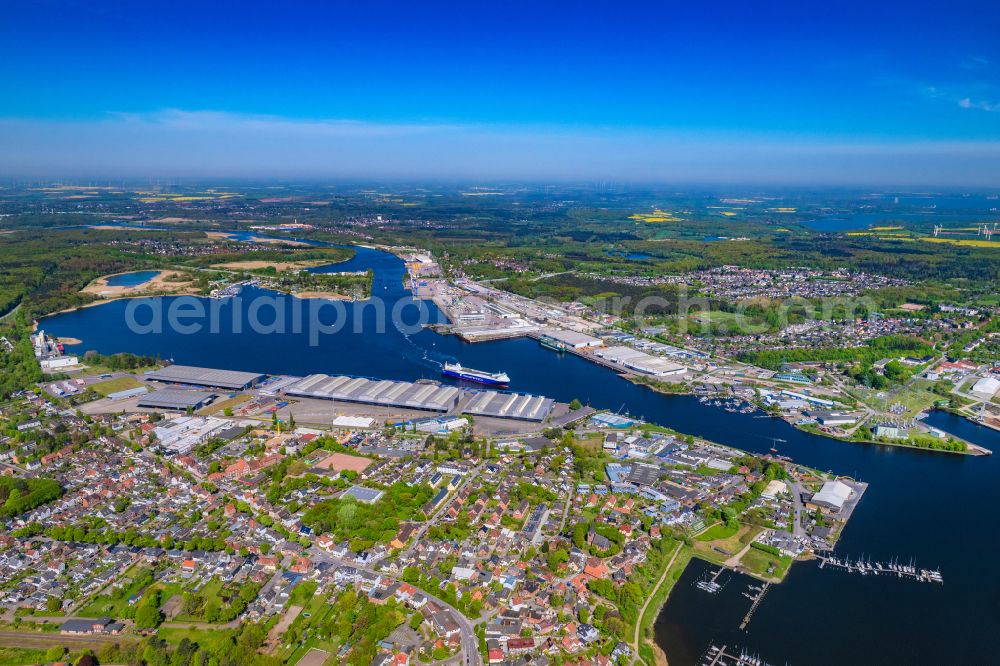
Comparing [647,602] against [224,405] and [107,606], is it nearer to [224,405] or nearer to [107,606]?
[107,606]

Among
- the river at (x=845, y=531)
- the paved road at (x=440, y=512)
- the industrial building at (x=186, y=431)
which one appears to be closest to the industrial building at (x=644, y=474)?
the river at (x=845, y=531)

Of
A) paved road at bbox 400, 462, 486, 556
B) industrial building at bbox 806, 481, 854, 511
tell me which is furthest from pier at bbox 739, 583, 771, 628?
paved road at bbox 400, 462, 486, 556

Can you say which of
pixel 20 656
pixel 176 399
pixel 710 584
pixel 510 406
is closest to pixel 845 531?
pixel 710 584

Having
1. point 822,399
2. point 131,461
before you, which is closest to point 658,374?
point 822,399

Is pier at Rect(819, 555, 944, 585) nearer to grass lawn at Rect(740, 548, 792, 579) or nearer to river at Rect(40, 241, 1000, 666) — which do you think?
river at Rect(40, 241, 1000, 666)

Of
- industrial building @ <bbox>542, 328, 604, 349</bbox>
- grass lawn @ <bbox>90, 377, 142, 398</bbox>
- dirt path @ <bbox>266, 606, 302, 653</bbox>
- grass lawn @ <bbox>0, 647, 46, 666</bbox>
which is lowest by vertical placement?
grass lawn @ <bbox>0, 647, 46, 666</bbox>
